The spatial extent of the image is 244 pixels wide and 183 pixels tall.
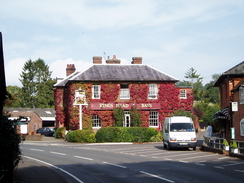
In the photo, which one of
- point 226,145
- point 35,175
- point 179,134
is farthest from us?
point 179,134

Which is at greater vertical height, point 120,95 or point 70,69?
point 70,69

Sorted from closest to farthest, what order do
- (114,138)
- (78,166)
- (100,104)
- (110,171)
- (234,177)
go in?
(234,177), (110,171), (78,166), (114,138), (100,104)

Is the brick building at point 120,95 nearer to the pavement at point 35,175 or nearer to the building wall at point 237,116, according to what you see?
the building wall at point 237,116

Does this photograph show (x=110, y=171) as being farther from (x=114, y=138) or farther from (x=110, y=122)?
(x=110, y=122)

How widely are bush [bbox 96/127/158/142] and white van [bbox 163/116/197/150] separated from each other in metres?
9.42

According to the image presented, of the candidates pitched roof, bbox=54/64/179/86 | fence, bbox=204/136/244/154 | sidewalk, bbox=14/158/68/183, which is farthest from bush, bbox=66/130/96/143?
sidewalk, bbox=14/158/68/183

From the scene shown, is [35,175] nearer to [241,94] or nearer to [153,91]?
[241,94]

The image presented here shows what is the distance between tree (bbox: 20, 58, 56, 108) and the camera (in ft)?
318

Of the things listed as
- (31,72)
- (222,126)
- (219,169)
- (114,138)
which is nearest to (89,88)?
(114,138)

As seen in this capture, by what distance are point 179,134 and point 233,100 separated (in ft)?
23.9

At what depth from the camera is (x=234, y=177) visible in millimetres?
13945

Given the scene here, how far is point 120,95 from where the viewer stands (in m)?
45.0

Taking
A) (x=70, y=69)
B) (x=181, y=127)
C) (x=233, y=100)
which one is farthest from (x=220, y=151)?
(x=70, y=69)

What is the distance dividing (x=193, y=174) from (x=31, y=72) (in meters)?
89.9
